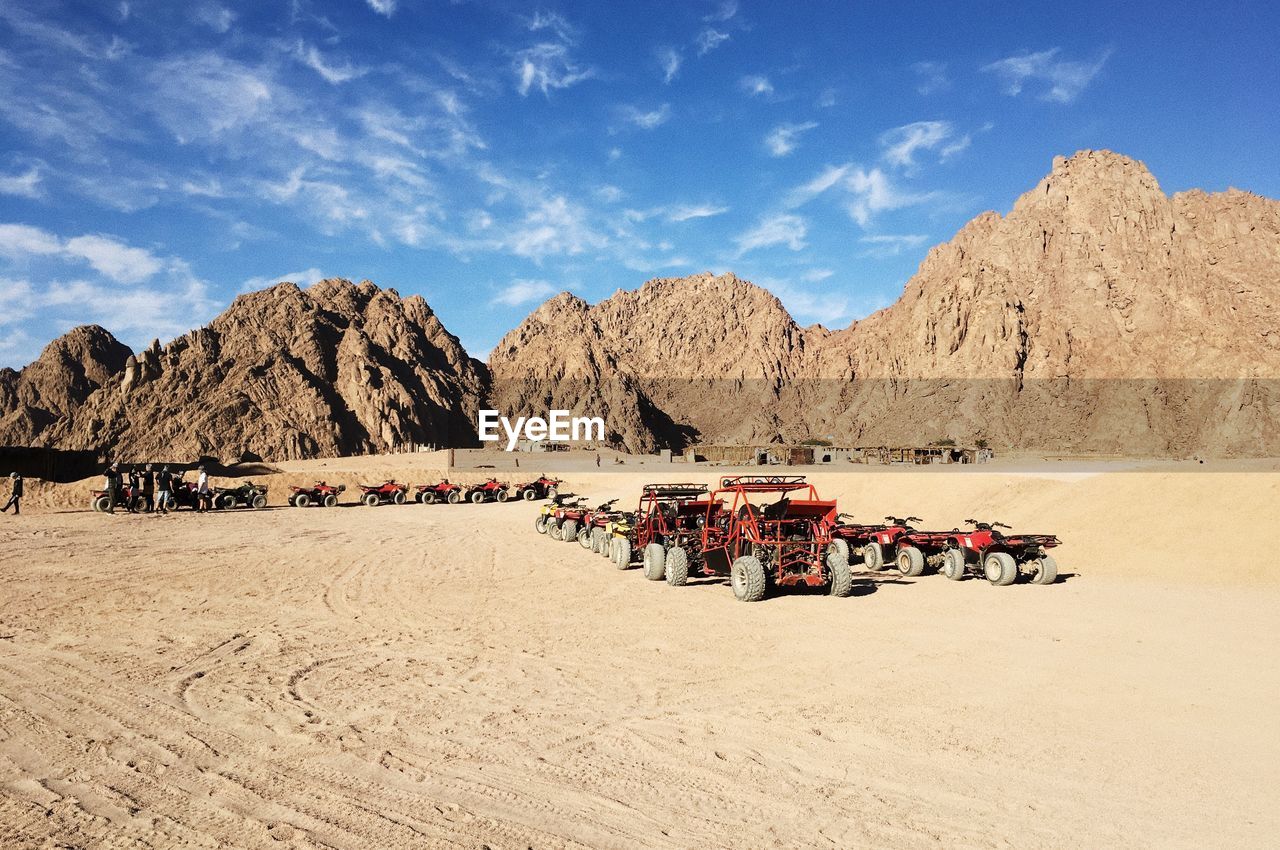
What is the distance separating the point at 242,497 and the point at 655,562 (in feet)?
80.7

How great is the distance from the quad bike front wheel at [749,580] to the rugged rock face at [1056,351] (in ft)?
294

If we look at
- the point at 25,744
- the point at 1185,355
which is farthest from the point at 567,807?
the point at 1185,355

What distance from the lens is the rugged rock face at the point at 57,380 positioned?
110062mm

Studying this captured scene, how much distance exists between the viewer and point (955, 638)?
998 cm

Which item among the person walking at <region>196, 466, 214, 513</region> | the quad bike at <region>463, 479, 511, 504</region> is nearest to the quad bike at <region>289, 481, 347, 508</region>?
the person walking at <region>196, 466, 214, 513</region>

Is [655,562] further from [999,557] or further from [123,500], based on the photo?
[123,500]

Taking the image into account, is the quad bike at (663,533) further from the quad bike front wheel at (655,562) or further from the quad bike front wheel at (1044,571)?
the quad bike front wheel at (1044,571)

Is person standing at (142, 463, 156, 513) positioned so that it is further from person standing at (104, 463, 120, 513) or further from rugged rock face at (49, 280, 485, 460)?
rugged rock face at (49, 280, 485, 460)

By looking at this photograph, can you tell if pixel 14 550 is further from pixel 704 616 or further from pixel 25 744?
pixel 704 616

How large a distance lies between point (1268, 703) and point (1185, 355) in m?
109

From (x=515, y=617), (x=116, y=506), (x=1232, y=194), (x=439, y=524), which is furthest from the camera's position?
(x=1232, y=194)

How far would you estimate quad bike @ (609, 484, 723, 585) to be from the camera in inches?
563

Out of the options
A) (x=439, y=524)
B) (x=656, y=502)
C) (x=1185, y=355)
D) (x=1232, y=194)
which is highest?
(x=1232, y=194)

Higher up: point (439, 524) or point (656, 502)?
point (656, 502)
